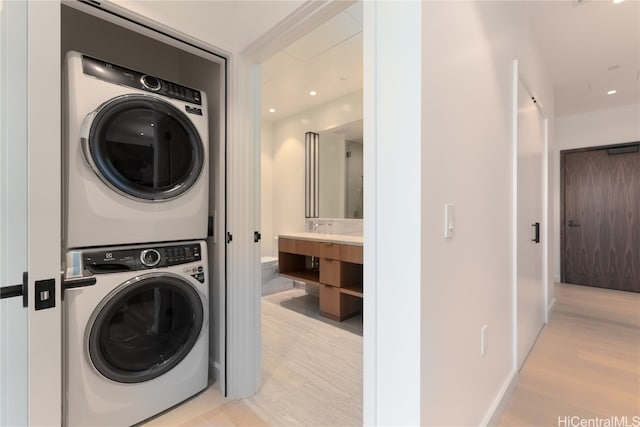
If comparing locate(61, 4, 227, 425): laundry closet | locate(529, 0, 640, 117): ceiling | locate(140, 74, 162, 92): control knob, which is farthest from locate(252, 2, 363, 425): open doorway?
locate(529, 0, 640, 117): ceiling

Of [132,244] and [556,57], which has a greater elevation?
[556,57]

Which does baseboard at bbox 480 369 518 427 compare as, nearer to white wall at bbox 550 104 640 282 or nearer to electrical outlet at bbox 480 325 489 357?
electrical outlet at bbox 480 325 489 357

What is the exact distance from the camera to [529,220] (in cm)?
211

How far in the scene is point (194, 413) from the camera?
1.55 m

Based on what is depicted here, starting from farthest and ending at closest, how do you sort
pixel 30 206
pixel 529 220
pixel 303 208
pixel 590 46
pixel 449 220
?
pixel 303 208 → pixel 590 46 → pixel 529 220 → pixel 449 220 → pixel 30 206

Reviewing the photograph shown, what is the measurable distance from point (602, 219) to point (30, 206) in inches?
224

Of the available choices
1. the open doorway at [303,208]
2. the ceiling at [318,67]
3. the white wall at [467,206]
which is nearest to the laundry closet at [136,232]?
the open doorway at [303,208]

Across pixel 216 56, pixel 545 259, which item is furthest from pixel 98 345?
pixel 545 259

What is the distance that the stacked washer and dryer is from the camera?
1247 mm

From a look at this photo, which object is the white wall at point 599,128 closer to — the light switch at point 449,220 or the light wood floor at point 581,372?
the light wood floor at point 581,372

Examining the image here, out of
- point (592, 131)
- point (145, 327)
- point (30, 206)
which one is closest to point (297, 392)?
point (145, 327)

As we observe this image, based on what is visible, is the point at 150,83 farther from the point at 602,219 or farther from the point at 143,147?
the point at 602,219

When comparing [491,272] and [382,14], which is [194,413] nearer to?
[491,272]

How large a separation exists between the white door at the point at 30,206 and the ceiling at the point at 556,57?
1.66 m
